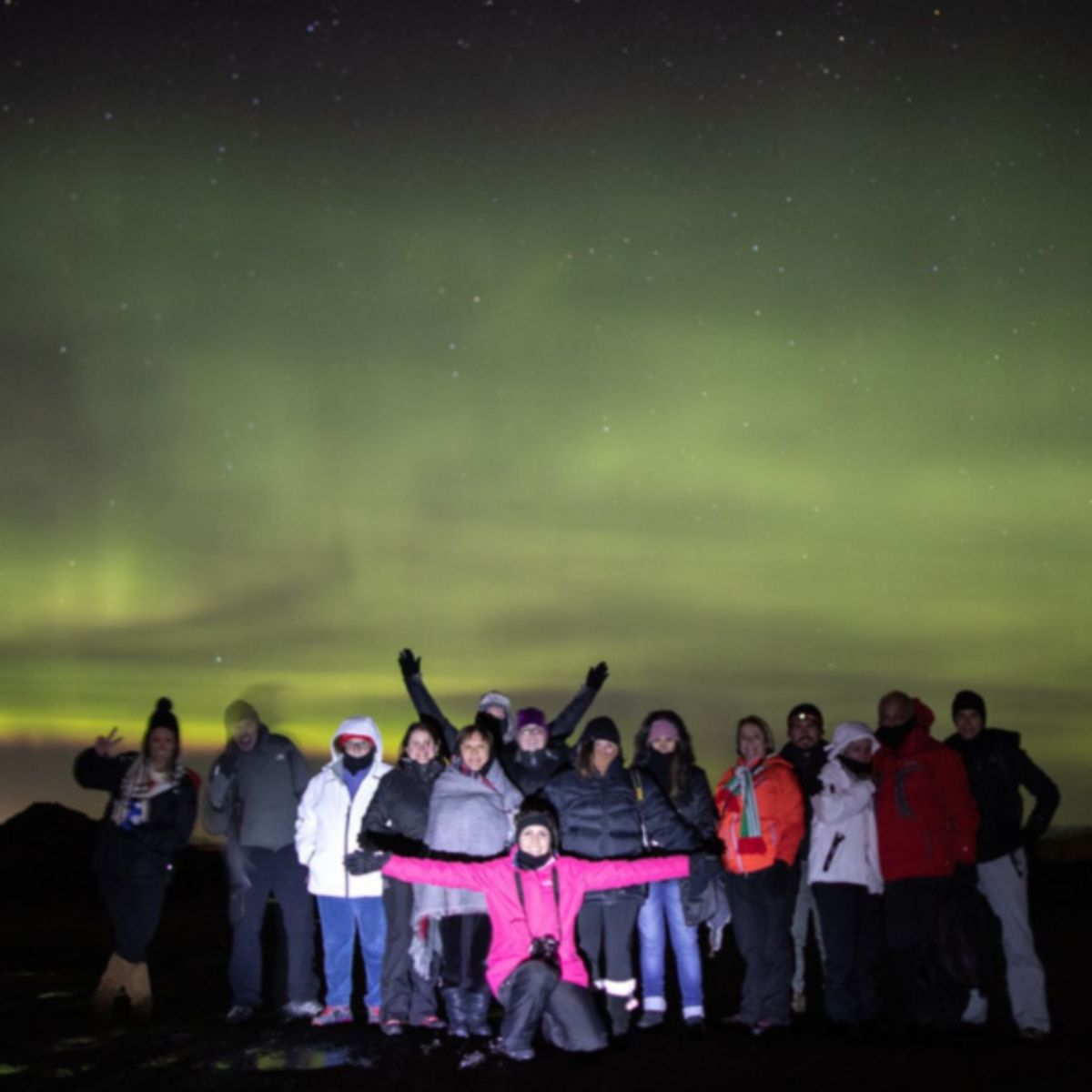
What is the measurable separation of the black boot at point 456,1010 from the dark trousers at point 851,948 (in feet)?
8.07

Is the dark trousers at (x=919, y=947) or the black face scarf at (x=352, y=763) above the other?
the black face scarf at (x=352, y=763)

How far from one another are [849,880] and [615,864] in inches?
68.7

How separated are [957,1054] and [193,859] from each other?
3643 centimetres

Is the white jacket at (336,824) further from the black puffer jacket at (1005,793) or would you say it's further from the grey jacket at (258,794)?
the black puffer jacket at (1005,793)

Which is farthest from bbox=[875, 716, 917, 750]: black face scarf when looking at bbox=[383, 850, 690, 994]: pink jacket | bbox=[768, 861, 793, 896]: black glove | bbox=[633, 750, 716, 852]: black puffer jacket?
bbox=[383, 850, 690, 994]: pink jacket

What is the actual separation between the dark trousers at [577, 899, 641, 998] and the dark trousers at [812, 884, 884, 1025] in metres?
1.35

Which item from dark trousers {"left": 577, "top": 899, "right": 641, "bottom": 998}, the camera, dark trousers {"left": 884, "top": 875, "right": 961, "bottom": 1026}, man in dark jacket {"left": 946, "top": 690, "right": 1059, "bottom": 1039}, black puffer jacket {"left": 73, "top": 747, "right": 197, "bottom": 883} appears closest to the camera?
the camera

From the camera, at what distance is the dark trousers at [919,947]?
8258mm

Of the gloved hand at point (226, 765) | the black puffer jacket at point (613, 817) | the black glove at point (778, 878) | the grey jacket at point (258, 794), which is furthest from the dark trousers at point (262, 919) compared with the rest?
the black glove at point (778, 878)

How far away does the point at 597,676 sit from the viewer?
11148 mm

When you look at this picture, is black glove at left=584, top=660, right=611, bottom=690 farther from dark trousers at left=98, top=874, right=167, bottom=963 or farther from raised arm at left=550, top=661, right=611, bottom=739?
dark trousers at left=98, top=874, right=167, bottom=963

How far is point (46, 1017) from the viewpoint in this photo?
31.2 ft

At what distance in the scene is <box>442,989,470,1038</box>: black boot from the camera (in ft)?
27.0

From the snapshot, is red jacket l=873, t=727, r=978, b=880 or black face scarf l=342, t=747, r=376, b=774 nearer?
red jacket l=873, t=727, r=978, b=880
